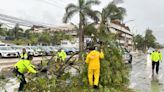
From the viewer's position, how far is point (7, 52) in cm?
4612

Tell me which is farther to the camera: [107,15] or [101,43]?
[107,15]

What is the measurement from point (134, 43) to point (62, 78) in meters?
117

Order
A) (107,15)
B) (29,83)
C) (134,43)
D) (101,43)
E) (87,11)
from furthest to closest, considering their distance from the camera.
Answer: (134,43)
(107,15)
(87,11)
(101,43)
(29,83)

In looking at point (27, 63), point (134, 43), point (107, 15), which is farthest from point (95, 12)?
point (134, 43)

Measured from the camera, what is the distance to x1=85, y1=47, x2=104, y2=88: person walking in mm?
9727

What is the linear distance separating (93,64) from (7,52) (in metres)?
37.5

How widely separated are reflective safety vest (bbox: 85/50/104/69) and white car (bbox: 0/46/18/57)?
3626cm

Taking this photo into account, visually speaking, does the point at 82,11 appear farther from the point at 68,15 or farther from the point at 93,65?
the point at 93,65

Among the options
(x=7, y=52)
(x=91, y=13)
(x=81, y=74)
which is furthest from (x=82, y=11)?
(x=81, y=74)

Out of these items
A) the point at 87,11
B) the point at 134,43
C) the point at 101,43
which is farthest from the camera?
the point at 134,43

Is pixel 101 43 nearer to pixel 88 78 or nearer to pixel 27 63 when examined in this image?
pixel 88 78

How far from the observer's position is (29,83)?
879 cm

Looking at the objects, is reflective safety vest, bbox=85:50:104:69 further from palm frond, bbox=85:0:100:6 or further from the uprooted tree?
palm frond, bbox=85:0:100:6

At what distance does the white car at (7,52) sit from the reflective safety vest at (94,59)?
119ft
